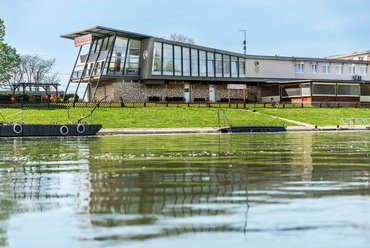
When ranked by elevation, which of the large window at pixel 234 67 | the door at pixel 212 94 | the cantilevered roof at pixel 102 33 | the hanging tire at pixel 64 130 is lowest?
the hanging tire at pixel 64 130

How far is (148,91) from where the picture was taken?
66062mm

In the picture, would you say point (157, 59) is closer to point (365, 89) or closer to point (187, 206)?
point (365, 89)

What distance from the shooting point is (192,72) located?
222 ft

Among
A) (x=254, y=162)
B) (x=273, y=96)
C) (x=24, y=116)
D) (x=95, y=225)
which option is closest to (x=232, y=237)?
(x=95, y=225)

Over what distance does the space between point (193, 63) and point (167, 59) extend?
4437 mm

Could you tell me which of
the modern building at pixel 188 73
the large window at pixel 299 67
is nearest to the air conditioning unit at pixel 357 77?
the modern building at pixel 188 73

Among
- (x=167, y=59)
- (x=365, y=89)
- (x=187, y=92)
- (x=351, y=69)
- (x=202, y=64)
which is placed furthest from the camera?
(x=351, y=69)

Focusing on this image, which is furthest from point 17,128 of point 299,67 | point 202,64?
point 299,67

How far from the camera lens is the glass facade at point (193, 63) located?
6475 cm

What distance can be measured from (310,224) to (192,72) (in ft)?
205

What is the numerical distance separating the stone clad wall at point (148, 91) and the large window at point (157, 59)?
2771 millimetres

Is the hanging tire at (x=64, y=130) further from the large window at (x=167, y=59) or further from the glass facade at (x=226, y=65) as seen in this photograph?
the glass facade at (x=226, y=65)

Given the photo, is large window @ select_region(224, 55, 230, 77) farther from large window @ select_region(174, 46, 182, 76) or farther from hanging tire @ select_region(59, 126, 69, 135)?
hanging tire @ select_region(59, 126, 69, 135)

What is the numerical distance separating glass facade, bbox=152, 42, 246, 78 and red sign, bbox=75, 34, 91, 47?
910 centimetres
